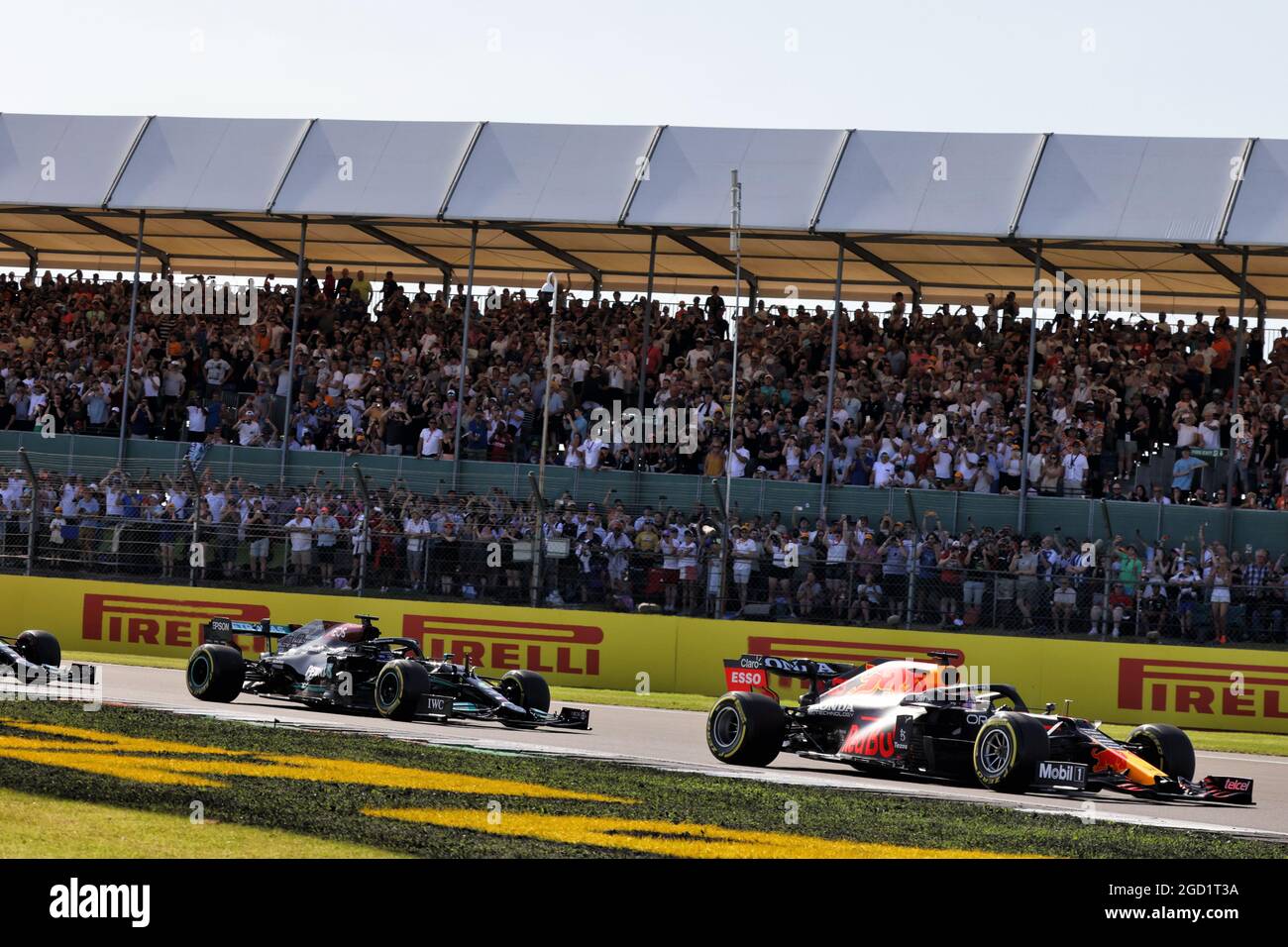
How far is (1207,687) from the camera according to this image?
71.1 feet

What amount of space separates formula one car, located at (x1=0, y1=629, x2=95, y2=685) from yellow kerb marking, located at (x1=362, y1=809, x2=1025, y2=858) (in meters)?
8.67

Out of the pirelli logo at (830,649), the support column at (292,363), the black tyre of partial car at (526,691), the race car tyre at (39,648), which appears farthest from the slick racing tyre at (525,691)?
the support column at (292,363)

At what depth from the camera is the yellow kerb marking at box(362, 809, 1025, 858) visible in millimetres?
9148

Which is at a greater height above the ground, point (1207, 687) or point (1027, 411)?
point (1027, 411)

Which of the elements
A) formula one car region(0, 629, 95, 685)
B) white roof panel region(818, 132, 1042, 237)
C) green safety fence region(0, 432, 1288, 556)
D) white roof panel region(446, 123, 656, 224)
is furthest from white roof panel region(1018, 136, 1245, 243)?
formula one car region(0, 629, 95, 685)

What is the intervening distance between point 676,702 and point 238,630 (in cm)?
618

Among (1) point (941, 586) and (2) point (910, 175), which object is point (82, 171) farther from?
(1) point (941, 586)

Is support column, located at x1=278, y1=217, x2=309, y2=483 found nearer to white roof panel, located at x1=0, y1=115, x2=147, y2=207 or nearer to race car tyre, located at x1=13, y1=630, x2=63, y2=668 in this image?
white roof panel, located at x1=0, y1=115, x2=147, y2=207

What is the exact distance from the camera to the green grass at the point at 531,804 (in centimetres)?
923

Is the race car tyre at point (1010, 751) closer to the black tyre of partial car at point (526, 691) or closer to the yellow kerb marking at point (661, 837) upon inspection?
the yellow kerb marking at point (661, 837)

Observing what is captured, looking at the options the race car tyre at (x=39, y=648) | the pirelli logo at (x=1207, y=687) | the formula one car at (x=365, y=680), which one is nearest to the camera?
the formula one car at (x=365, y=680)
